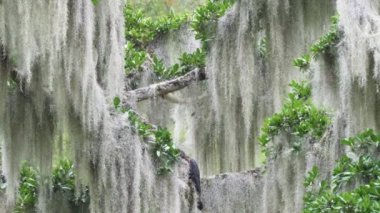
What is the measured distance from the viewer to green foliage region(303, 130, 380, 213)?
187 inches

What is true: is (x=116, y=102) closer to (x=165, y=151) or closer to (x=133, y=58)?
(x=165, y=151)

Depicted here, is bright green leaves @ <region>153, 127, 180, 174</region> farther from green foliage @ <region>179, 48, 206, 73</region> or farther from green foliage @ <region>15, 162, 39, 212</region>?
green foliage @ <region>179, 48, 206, 73</region>

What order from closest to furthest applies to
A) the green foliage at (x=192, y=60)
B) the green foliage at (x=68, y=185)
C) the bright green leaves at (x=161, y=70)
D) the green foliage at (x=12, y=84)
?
the green foliage at (x=12, y=84)
the green foliage at (x=68, y=185)
the green foliage at (x=192, y=60)
the bright green leaves at (x=161, y=70)

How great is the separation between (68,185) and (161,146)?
884mm

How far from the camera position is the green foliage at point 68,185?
7.36 meters

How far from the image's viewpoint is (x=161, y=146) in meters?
7.10

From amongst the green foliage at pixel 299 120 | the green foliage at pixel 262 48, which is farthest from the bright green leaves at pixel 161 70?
the green foliage at pixel 299 120

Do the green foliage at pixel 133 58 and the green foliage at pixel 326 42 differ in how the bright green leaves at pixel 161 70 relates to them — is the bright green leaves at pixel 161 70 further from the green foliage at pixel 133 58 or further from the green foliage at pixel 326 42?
the green foliage at pixel 326 42

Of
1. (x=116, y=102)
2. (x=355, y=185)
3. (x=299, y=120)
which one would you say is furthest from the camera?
(x=299, y=120)

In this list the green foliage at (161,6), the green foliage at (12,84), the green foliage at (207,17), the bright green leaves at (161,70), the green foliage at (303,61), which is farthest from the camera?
the green foliage at (161,6)

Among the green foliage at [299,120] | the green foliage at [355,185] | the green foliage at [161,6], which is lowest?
the green foliage at [355,185]

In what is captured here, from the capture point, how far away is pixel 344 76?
6785mm

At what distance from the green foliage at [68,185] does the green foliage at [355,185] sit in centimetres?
231

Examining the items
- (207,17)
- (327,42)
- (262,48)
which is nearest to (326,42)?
(327,42)
